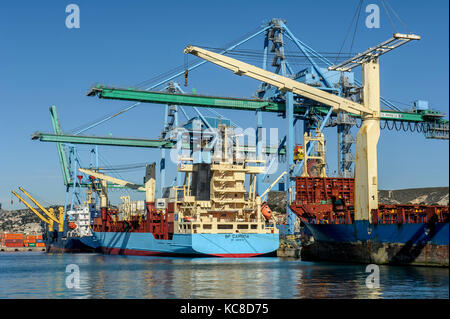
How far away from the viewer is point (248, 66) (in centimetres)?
4291

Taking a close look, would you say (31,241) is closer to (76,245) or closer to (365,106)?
(76,245)

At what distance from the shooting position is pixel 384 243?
38406 mm

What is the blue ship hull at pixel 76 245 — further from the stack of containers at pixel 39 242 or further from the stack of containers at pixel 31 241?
the stack of containers at pixel 39 242

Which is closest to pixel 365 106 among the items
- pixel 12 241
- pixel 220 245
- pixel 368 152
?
pixel 368 152

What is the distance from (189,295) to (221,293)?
1.58 m

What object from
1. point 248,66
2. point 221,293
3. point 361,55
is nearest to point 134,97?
point 248,66

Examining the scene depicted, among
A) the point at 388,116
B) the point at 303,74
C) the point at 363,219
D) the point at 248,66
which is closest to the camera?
the point at 363,219

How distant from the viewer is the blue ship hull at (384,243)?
115 ft

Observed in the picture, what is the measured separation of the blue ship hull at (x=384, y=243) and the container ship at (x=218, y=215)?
28.9ft

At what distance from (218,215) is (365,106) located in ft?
63.7

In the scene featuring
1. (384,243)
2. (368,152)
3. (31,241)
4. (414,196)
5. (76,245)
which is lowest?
(31,241)

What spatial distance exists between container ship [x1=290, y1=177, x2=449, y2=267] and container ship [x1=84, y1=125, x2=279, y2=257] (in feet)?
18.5

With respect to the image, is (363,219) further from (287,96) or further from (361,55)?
(287,96)

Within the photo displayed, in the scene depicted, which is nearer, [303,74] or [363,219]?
[363,219]
